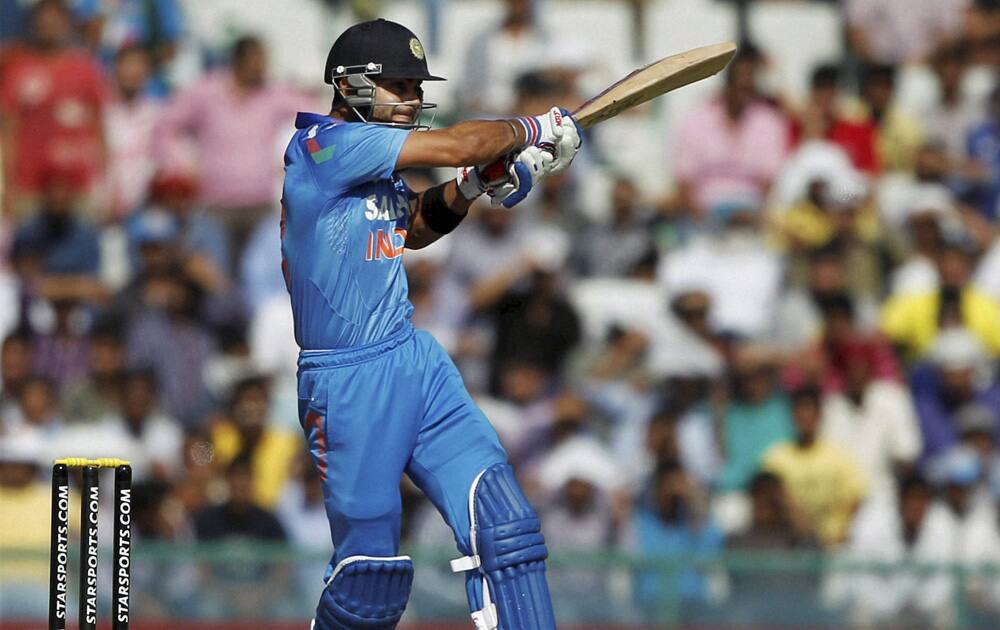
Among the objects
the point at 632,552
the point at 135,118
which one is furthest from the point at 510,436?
the point at 135,118

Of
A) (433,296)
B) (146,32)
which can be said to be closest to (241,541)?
(433,296)

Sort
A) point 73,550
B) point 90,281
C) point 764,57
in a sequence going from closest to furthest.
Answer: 1. point 73,550
2. point 90,281
3. point 764,57

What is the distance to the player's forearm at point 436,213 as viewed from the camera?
6.67 meters

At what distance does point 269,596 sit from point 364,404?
165 inches

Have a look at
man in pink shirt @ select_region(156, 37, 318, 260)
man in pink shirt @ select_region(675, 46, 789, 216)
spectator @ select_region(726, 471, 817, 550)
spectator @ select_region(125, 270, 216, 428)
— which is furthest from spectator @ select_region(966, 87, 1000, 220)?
spectator @ select_region(125, 270, 216, 428)

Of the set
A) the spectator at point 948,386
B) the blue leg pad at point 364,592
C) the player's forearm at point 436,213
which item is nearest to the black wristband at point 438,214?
the player's forearm at point 436,213

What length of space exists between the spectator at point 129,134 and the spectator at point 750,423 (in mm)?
4039

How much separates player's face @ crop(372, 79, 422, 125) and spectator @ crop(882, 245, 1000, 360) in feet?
21.1

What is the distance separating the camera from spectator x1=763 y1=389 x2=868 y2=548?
11.1m

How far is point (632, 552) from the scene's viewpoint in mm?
10711

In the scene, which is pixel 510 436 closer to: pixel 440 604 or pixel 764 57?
pixel 440 604

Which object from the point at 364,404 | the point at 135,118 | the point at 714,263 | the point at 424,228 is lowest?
the point at 364,404

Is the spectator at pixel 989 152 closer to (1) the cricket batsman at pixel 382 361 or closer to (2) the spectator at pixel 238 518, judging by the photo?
(2) the spectator at pixel 238 518

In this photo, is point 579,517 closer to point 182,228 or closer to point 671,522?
point 671,522
